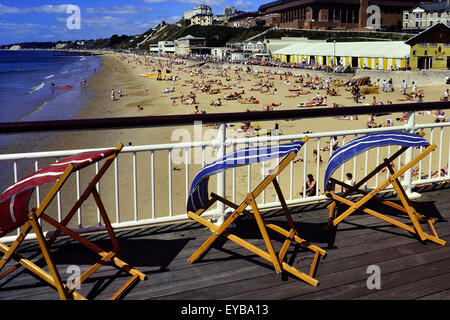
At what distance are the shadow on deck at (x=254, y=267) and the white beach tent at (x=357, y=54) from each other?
139ft

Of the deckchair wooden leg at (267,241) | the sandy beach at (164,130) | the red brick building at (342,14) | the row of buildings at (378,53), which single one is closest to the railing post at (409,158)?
the deckchair wooden leg at (267,241)

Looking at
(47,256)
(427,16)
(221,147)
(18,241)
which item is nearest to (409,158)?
(221,147)

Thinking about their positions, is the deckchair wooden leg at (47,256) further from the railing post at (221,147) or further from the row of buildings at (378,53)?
the row of buildings at (378,53)

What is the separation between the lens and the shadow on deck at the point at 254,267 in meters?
3.07

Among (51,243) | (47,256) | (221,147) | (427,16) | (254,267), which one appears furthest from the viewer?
(427,16)

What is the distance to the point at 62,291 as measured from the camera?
2.84 meters

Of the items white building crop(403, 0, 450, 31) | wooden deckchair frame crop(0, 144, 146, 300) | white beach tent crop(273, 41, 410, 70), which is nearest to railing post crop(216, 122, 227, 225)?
wooden deckchair frame crop(0, 144, 146, 300)

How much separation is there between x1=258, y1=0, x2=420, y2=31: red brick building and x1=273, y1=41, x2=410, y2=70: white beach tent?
90.9 ft

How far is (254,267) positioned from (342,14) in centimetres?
9850

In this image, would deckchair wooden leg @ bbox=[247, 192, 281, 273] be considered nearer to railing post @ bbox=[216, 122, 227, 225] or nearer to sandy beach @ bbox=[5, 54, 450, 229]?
railing post @ bbox=[216, 122, 227, 225]

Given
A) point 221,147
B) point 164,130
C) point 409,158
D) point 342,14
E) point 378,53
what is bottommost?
point 164,130

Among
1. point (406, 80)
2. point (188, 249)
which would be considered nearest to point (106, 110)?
point (406, 80)

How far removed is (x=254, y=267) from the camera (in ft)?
11.4

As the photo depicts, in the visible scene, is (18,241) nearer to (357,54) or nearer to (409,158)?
(409,158)
